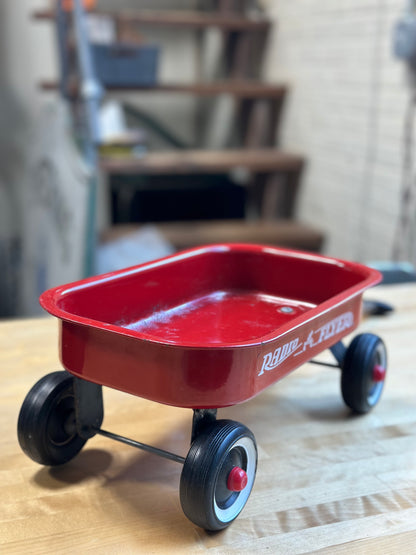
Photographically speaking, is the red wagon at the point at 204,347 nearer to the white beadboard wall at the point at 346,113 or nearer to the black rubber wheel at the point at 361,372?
the black rubber wheel at the point at 361,372

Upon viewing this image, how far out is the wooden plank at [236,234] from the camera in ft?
7.54

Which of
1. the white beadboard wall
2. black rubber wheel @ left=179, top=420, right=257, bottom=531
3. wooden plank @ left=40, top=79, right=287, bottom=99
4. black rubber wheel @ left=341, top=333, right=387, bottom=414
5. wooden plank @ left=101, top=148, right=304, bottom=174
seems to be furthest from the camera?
wooden plank @ left=40, top=79, right=287, bottom=99

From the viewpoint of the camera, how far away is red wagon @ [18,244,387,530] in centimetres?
67

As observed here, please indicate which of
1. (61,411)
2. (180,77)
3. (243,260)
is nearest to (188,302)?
(243,260)

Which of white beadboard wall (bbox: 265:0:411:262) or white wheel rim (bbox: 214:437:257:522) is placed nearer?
white wheel rim (bbox: 214:437:257:522)

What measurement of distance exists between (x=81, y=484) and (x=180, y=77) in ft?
8.85

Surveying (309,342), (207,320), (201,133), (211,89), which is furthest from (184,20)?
(309,342)

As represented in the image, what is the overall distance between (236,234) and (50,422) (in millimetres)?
1634

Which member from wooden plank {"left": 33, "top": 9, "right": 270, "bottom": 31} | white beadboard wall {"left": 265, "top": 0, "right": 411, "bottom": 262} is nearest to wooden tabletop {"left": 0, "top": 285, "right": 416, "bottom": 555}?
white beadboard wall {"left": 265, "top": 0, "right": 411, "bottom": 262}

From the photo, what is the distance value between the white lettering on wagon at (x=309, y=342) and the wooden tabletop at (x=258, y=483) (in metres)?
0.15

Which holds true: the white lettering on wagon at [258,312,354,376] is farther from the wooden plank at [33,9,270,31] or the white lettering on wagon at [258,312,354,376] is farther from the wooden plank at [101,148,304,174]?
the wooden plank at [33,9,270,31]

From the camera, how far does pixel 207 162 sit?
7.74ft

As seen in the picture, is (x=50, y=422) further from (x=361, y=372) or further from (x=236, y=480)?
(x=361, y=372)

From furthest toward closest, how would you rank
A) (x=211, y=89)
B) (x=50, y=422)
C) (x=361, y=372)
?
(x=211, y=89), (x=361, y=372), (x=50, y=422)
